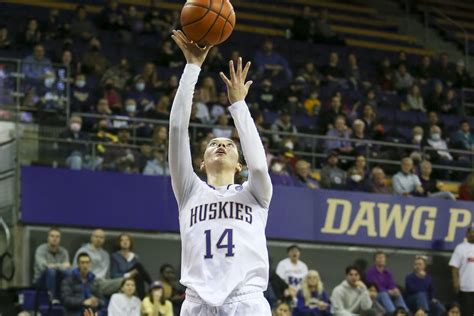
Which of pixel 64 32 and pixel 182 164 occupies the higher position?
pixel 64 32

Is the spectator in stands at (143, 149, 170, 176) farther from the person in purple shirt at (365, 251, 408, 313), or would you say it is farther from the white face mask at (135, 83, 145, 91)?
the person in purple shirt at (365, 251, 408, 313)

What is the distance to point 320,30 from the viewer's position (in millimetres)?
21750

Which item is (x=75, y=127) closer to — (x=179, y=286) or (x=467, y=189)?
(x=179, y=286)

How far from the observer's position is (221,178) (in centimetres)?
706

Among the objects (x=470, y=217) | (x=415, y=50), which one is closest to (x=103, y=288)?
(x=470, y=217)

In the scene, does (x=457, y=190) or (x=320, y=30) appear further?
(x=320, y=30)

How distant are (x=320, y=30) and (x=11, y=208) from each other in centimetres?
845

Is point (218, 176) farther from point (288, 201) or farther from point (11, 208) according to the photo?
point (288, 201)

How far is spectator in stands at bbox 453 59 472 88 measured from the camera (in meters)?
Result: 21.9

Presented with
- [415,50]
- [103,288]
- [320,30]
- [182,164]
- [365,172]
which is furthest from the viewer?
[415,50]

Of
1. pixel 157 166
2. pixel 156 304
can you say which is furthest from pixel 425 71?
pixel 156 304

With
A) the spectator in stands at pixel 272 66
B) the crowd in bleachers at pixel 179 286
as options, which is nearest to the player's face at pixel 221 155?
the crowd in bleachers at pixel 179 286

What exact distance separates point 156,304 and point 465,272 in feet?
14.5

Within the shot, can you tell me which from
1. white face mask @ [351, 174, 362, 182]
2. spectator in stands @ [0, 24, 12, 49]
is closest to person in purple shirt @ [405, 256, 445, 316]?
white face mask @ [351, 174, 362, 182]
